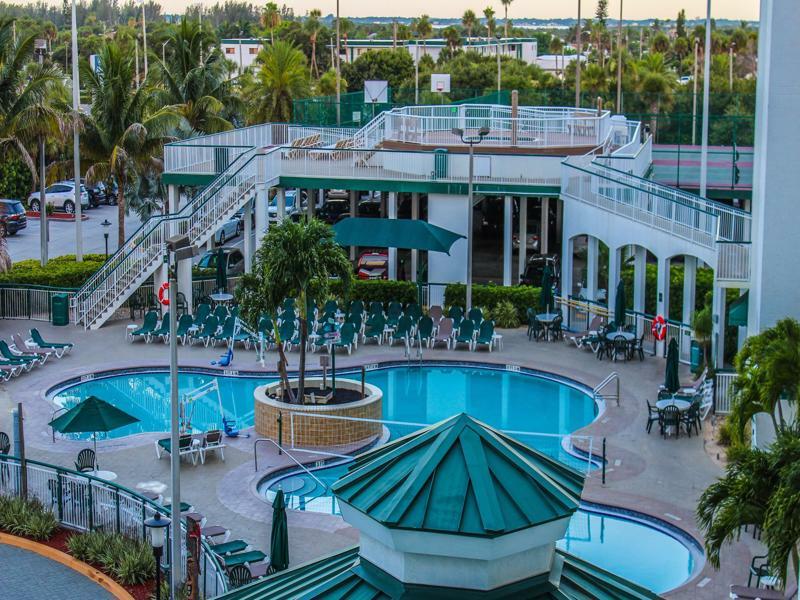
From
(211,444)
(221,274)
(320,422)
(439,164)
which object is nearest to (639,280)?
(439,164)

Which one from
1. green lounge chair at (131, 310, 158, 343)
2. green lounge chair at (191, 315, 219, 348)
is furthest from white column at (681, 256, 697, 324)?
green lounge chair at (131, 310, 158, 343)

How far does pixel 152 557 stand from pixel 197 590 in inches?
80.6

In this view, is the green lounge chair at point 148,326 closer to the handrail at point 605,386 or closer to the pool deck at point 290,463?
the pool deck at point 290,463

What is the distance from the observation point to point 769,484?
43.1 ft

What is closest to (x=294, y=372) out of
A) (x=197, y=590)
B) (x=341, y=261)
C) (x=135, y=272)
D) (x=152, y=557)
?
(x=341, y=261)

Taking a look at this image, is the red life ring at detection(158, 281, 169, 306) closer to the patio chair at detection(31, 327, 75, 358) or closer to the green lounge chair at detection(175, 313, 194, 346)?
the green lounge chair at detection(175, 313, 194, 346)

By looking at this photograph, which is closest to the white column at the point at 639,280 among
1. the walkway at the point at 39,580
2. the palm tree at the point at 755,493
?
the palm tree at the point at 755,493

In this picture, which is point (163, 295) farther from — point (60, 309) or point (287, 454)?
point (287, 454)

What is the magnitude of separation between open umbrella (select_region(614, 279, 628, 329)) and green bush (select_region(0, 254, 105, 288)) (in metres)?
15.2

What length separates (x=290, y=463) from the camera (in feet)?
72.4

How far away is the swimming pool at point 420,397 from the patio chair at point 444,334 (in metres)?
1.16

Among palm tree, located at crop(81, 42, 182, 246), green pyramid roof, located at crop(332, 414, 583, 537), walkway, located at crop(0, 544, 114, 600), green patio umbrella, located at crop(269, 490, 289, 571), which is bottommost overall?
walkway, located at crop(0, 544, 114, 600)

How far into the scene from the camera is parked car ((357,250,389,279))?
4003 centimetres

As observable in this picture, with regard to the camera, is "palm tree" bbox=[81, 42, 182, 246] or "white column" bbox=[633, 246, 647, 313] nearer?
"white column" bbox=[633, 246, 647, 313]
